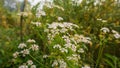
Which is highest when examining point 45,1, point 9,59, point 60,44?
point 45,1

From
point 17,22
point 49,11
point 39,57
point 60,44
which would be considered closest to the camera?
point 60,44

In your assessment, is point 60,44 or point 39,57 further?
point 39,57

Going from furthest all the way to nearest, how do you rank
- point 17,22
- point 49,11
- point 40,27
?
point 17,22, point 49,11, point 40,27

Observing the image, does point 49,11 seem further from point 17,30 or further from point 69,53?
point 17,30

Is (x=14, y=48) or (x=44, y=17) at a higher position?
(x=44, y=17)

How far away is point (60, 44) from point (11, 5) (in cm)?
494

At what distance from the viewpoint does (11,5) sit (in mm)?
7465

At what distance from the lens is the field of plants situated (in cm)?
275

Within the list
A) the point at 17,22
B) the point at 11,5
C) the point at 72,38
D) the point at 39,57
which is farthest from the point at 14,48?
the point at 11,5

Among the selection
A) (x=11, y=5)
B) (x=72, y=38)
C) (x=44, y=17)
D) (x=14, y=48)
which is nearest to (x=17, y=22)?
(x=11, y=5)

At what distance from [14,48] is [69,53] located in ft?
3.73

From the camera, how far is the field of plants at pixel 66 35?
2.75 metres

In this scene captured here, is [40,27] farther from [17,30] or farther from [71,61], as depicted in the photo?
[17,30]

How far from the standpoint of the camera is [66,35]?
120 inches
